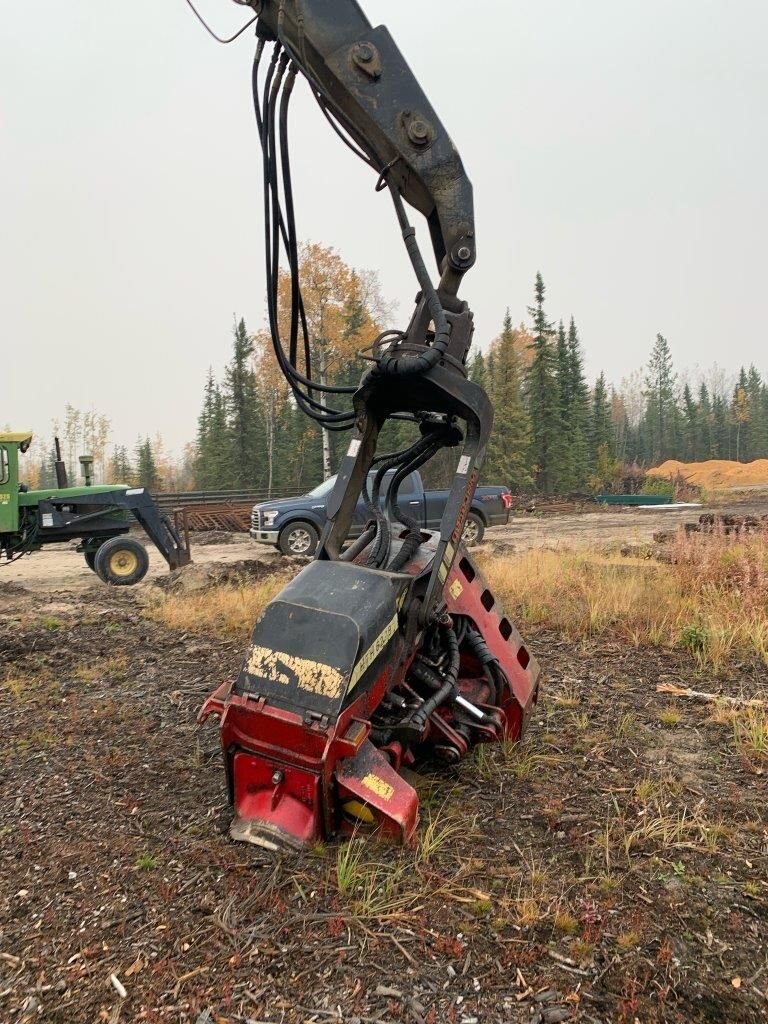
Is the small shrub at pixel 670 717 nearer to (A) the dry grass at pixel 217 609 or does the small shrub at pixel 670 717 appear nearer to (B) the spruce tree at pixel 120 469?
(A) the dry grass at pixel 217 609

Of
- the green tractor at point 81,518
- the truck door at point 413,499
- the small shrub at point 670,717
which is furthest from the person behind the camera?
the truck door at point 413,499

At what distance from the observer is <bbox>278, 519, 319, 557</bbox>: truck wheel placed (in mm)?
14188

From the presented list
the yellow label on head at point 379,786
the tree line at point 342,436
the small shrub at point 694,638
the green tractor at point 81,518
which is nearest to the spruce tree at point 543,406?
the tree line at point 342,436

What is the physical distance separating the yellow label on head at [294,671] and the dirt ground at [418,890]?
0.67m

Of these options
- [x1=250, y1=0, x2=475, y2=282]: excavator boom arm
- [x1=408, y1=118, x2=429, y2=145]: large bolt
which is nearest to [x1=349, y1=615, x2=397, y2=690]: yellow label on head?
[x1=250, y1=0, x2=475, y2=282]: excavator boom arm

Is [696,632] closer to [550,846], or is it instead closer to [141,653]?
[550,846]

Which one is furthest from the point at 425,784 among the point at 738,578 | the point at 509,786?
the point at 738,578

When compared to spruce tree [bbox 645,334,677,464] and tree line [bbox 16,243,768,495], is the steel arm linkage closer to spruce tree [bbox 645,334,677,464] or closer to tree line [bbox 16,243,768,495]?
tree line [bbox 16,243,768,495]

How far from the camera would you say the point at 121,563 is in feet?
39.8

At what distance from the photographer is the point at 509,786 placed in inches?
151

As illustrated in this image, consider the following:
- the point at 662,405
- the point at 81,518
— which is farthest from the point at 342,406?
the point at 662,405

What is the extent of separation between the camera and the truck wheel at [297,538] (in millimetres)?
14188

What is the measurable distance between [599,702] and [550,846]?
6.68ft

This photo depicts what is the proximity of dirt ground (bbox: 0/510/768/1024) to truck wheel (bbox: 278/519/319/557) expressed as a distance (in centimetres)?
936
